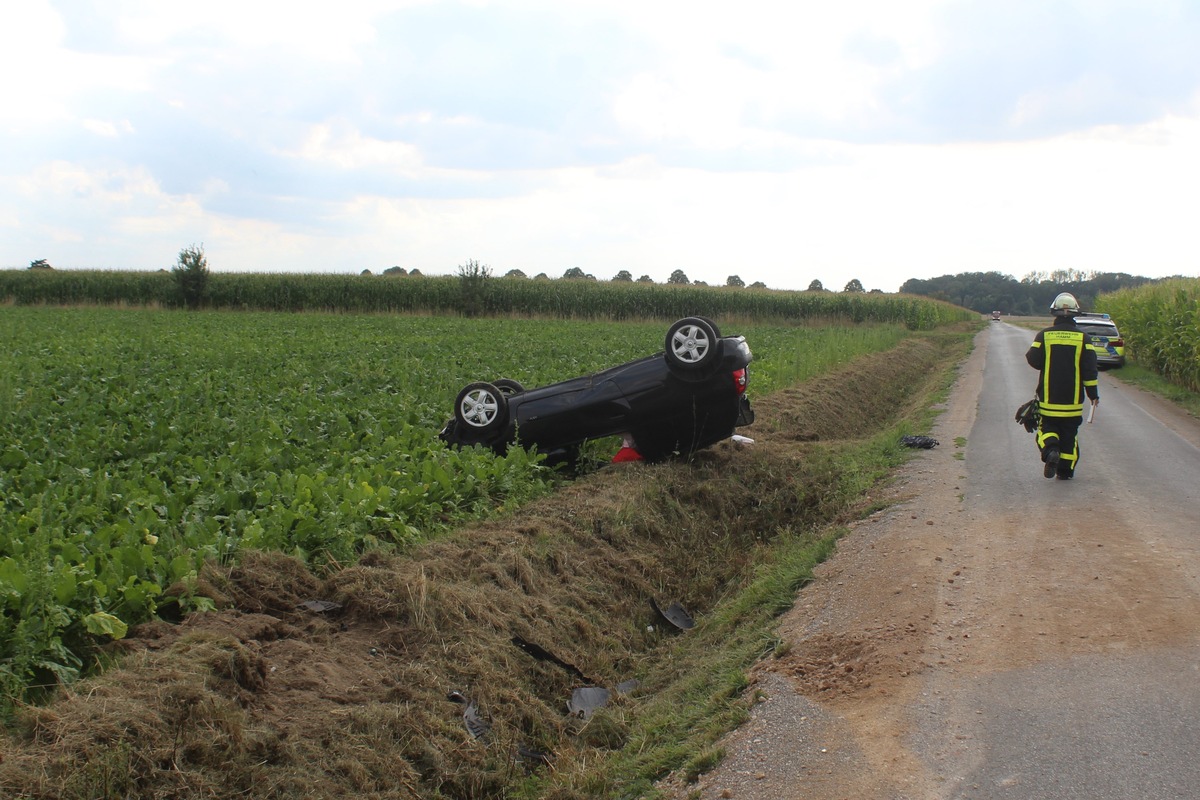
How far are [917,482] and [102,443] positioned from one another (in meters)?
8.06

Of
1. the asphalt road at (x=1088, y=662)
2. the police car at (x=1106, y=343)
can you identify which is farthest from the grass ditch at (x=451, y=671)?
the police car at (x=1106, y=343)

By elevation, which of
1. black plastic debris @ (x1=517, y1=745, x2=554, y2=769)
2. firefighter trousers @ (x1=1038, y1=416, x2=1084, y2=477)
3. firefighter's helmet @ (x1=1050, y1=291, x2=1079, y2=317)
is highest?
firefighter's helmet @ (x1=1050, y1=291, x2=1079, y2=317)

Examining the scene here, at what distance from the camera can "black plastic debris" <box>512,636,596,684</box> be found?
607cm

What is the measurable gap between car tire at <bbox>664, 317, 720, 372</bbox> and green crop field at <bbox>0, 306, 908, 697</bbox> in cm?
164

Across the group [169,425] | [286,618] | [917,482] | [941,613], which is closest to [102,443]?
[169,425]

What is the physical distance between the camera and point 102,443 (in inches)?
339

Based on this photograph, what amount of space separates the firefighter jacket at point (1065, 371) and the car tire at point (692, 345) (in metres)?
3.63

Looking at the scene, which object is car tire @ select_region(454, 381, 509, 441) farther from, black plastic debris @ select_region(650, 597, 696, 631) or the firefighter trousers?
the firefighter trousers

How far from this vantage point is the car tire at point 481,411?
9.82m

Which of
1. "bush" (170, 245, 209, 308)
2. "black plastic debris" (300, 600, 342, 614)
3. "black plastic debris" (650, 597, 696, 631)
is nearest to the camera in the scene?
"black plastic debris" (300, 600, 342, 614)

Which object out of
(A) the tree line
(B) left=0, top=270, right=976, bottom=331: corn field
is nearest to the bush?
(B) left=0, top=270, right=976, bottom=331: corn field

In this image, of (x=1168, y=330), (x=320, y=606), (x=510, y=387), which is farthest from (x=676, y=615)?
(x=1168, y=330)

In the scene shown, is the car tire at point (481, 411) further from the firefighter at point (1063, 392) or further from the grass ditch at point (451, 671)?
the firefighter at point (1063, 392)

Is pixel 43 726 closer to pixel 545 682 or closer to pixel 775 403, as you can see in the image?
pixel 545 682
